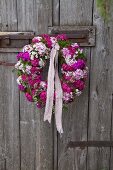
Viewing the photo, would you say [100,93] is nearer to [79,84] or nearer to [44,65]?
[79,84]

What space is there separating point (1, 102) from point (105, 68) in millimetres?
894

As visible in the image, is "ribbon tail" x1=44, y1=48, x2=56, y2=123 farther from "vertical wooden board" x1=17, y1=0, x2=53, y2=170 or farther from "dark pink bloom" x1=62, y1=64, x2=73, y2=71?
"vertical wooden board" x1=17, y1=0, x2=53, y2=170

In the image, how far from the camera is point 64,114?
305 centimetres

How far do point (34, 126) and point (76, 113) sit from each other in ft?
1.20

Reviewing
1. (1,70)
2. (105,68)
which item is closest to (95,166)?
(105,68)

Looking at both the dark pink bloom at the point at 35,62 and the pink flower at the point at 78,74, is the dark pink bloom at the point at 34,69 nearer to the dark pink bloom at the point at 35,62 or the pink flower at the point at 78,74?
the dark pink bloom at the point at 35,62

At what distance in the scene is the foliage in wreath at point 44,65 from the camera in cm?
267

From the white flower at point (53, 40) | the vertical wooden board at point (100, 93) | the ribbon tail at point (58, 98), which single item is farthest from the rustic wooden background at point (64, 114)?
the ribbon tail at point (58, 98)

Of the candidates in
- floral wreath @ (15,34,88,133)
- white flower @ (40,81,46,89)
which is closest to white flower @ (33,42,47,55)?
floral wreath @ (15,34,88,133)

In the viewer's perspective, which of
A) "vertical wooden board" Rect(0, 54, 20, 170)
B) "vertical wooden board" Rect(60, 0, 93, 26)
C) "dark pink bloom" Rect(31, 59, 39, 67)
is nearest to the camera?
"dark pink bloom" Rect(31, 59, 39, 67)

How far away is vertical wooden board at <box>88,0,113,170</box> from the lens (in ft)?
9.43

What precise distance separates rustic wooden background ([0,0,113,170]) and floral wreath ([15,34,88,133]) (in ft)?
0.72

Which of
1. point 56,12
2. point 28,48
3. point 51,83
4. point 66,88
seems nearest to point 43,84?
point 51,83

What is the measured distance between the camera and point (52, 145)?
310 cm
